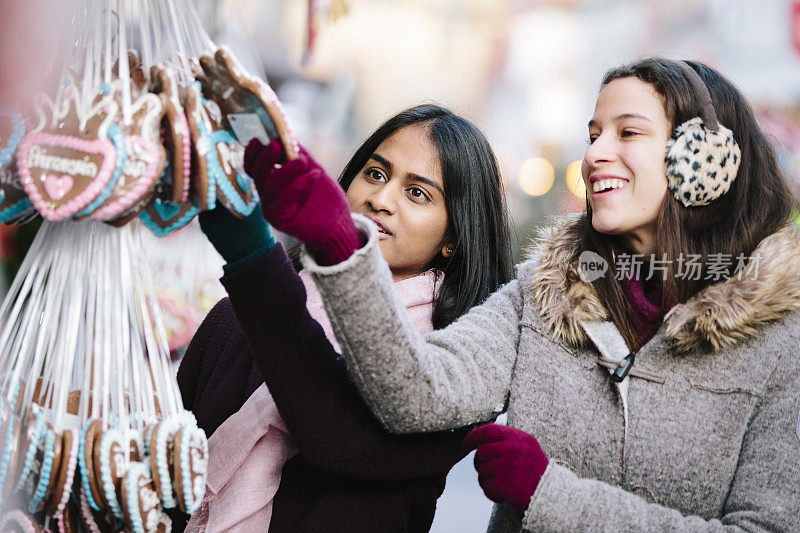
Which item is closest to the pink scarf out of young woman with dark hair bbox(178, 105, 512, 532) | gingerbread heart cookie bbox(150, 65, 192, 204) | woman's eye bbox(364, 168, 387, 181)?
young woman with dark hair bbox(178, 105, 512, 532)

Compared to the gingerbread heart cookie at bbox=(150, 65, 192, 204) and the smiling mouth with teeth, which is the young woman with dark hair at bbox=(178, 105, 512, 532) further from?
the smiling mouth with teeth

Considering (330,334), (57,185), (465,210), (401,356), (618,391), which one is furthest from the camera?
(465,210)

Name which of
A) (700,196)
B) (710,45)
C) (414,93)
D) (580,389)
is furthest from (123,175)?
(710,45)

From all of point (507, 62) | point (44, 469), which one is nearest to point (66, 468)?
point (44, 469)

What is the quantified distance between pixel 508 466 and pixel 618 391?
0.24 metres

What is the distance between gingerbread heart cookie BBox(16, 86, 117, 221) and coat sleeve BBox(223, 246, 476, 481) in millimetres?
297

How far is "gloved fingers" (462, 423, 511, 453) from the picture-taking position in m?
1.13

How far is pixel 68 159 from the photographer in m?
0.84

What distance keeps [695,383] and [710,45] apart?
11.6ft

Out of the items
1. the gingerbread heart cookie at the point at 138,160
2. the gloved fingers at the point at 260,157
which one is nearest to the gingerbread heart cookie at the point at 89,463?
the gingerbread heart cookie at the point at 138,160

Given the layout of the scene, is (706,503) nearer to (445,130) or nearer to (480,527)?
(445,130)

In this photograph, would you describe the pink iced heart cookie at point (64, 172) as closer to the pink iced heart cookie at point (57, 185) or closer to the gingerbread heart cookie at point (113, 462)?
the pink iced heart cookie at point (57, 185)

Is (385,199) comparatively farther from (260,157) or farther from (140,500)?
(140,500)

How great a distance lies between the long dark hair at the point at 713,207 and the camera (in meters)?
1.27
